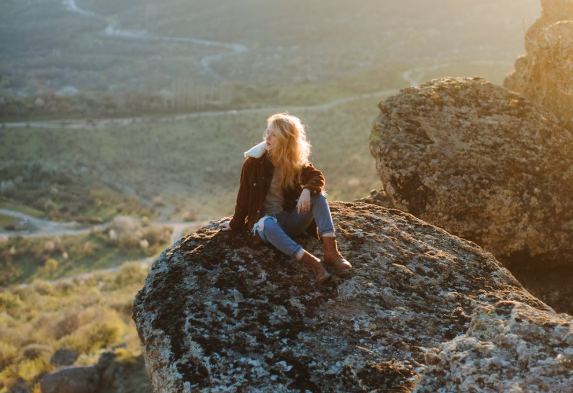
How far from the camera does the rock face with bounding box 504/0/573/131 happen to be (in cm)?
726

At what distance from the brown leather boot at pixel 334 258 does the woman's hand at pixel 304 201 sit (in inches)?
14.2

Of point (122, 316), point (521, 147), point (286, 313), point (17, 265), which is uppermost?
point (521, 147)

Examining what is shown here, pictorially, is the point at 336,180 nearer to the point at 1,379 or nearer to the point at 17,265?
the point at 17,265

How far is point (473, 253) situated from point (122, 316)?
12.5 m

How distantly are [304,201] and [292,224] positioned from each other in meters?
0.32

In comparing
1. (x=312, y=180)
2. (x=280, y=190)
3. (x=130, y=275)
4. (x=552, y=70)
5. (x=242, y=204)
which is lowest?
(x=130, y=275)

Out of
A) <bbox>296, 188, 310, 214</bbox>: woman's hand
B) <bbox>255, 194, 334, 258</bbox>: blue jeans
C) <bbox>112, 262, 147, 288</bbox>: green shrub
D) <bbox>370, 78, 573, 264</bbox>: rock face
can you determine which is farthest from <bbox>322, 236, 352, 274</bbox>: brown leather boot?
<bbox>112, 262, 147, 288</bbox>: green shrub

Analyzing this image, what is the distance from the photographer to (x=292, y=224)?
489 cm

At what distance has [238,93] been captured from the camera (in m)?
54.2

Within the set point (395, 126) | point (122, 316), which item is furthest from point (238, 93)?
point (395, 126)

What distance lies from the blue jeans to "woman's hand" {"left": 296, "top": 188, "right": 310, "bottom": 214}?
0.12 metres

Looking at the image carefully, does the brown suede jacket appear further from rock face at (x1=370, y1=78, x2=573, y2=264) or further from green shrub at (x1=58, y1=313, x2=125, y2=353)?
green shrub at (x1=58, y1=313, x2=125, y2=353)

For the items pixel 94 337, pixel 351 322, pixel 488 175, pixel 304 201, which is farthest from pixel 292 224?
pixel 94 337

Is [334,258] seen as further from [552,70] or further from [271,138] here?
[552,70]
